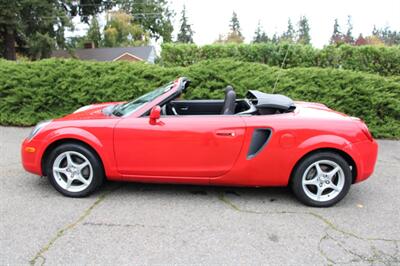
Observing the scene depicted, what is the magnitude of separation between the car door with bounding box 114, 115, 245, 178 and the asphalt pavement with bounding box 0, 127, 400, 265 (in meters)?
0.40

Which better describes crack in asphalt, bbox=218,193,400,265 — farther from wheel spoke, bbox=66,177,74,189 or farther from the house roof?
the house roof

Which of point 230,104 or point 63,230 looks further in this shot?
point 230,104

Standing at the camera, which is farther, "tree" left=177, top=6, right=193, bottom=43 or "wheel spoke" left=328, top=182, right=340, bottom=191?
"tree" left=177, top=6, right=193, bottom=43

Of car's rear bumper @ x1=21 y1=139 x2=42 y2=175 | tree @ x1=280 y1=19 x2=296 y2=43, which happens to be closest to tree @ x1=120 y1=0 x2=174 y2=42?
tree @ x1=280 y1=19 x2=296 y2=43

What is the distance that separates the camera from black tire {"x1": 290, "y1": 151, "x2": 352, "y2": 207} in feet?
12.2

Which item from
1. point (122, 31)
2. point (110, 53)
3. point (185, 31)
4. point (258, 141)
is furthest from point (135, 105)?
point (185, 31)

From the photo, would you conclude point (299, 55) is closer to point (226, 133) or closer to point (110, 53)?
point (226, 133)

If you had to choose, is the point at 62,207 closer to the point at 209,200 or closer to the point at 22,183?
the point at 22,183

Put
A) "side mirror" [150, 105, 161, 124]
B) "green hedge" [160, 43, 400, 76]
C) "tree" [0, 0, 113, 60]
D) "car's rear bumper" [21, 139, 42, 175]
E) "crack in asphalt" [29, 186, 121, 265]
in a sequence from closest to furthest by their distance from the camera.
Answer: "crack in asphalt" [29, 186, 121, 265] → "side mirror" [150, 105, 161, 124] → "car's rear bumper" [21, 139, 42, 175] → "green hedge" [160, 43, 400, 76] → "tree" [0, 0, 113, 60]

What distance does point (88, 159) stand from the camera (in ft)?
12.6

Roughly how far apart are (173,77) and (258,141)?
151 inches

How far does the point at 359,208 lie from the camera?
3850 millimetres

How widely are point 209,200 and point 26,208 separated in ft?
6.45

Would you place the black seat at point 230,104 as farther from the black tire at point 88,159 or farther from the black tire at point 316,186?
the black tire at point 88,159
